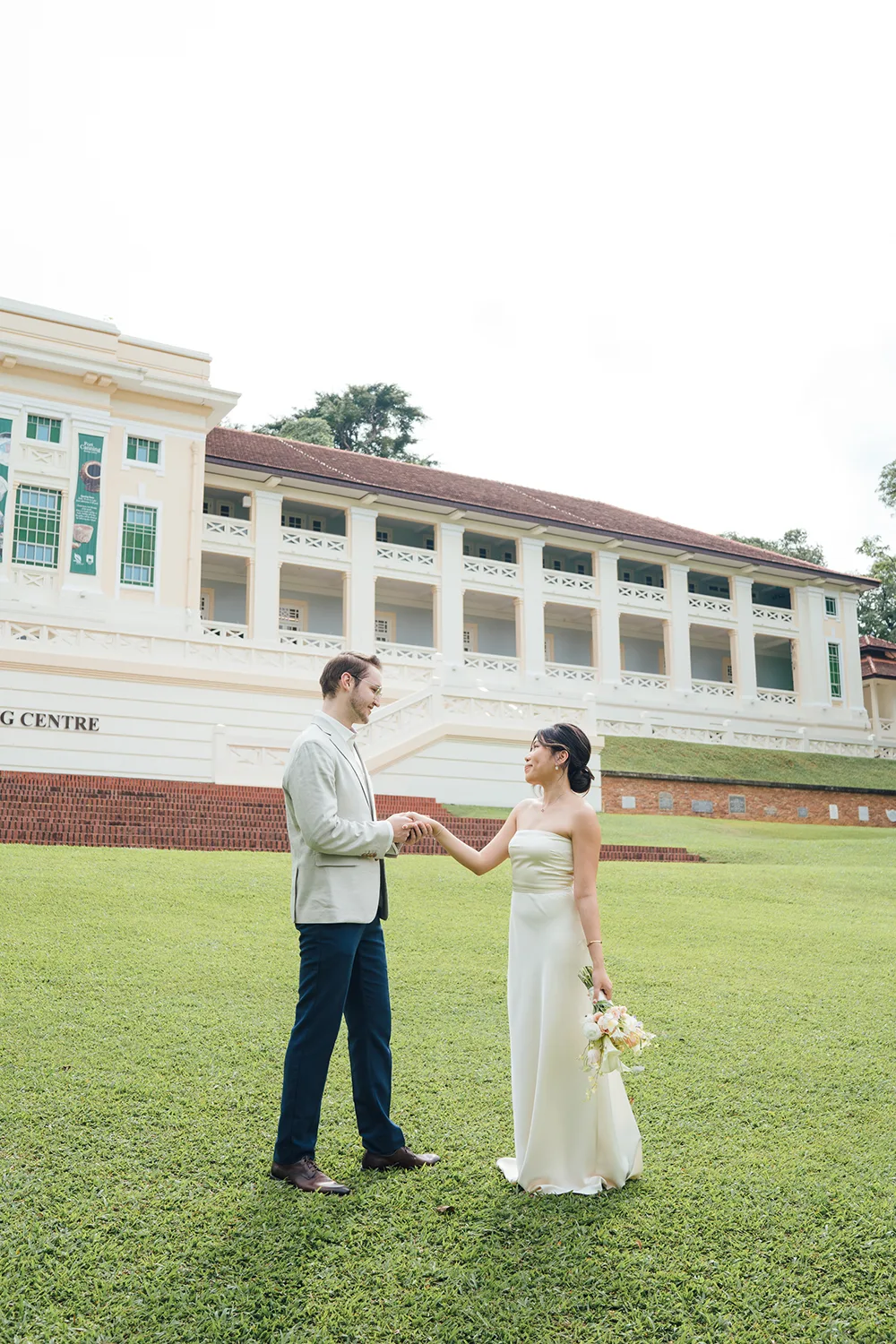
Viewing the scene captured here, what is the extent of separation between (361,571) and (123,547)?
7.44 metres

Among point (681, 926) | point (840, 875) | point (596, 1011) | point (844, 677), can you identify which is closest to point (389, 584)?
point (844, 677)

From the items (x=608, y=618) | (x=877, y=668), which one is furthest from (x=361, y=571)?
(x=877, y=668)

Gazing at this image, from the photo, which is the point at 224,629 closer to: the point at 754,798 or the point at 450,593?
the point at 450,593

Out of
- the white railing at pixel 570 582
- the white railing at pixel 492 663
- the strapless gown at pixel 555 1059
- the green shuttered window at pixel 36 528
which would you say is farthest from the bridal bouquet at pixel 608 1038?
the white railing at pixel 570 582

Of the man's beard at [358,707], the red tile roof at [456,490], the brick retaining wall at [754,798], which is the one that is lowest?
the man's beard at [358,707]

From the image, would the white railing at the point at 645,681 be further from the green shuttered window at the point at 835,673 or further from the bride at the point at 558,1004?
the bride at the point at 558,1004

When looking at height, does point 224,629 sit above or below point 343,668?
above

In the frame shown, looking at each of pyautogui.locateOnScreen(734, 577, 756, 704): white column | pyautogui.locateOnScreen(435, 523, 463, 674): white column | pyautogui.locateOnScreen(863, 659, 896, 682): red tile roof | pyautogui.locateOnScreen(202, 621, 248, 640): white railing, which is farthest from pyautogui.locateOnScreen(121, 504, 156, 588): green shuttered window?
pyautogui.locateOnScreen(863, 659, 896, 682): red tile roof

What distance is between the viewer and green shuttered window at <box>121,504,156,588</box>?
2514 cm

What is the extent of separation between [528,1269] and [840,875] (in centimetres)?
1040

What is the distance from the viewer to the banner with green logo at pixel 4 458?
77.4 ft

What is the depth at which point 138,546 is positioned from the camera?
25.4 meters

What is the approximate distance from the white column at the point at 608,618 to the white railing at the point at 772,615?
5759 millimetres

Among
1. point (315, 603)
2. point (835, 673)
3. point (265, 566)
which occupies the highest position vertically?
point (315, 603)
